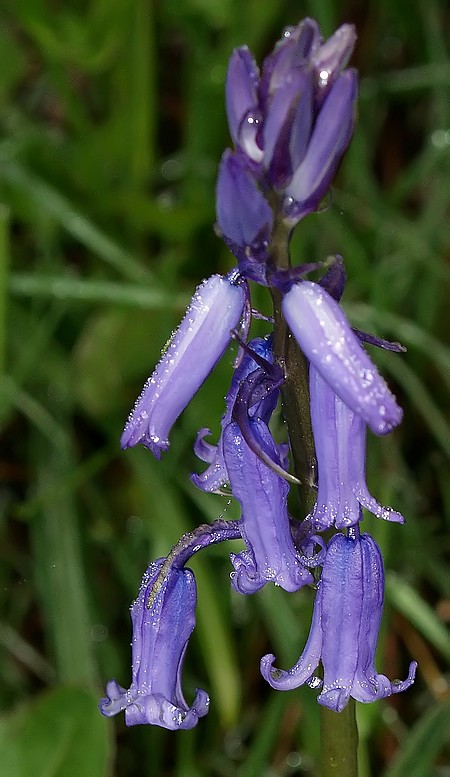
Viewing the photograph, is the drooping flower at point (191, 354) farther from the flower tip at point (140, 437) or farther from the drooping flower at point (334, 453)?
the drooping flower at point (334, 453)

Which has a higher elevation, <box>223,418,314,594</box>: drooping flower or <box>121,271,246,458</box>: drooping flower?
<box>121,271,246,458</box>: drooping flower

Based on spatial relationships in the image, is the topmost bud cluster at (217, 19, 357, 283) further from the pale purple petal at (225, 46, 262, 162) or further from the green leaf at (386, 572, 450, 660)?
the green leaf at (386, 572, 450, 660)

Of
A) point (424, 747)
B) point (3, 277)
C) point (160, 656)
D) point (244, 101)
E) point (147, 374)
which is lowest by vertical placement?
point (424, 747)

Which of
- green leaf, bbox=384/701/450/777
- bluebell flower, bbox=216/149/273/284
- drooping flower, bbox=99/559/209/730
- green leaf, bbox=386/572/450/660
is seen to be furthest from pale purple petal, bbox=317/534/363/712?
green leaf, bbox=386/572/450/660

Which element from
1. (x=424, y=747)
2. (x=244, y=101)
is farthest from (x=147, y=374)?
(x=244, y=101)

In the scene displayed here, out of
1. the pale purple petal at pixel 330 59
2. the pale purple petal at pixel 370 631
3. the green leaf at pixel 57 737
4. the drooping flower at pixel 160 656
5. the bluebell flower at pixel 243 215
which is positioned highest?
the pale purple petal at pixel 330 59

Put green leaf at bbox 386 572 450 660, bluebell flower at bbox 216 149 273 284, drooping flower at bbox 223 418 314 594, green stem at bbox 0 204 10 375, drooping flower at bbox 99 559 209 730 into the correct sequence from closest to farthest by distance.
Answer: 1. bluebell flower at bbox 216 149 273 284
2. drooping flower at bbox 223 418 314 594
3. drooping flower at bbox 99 559 209 730
4. green leaf at bbox 386 572 450 660
5. green stem at bbox 0 204 10 375

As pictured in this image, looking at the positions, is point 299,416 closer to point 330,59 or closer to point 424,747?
point 330,59

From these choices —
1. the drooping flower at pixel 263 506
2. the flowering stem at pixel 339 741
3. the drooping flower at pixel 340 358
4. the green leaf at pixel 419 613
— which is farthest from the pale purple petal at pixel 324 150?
the green leaf at pixel 419 613

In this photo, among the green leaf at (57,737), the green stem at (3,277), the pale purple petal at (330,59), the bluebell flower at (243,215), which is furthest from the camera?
the green stem at (3,277)
